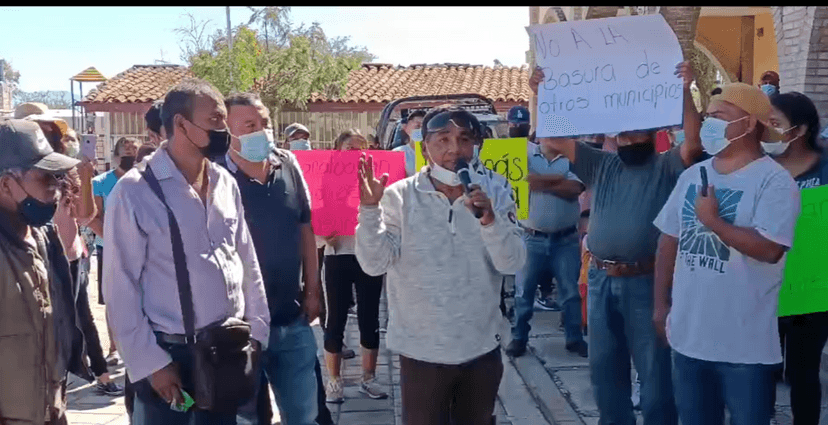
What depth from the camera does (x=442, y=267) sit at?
3508 millimetres

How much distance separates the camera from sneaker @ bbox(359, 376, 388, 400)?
231 inches

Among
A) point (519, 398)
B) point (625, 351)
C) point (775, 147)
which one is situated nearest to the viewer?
point (775, 147)

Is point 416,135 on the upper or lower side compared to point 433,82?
lower

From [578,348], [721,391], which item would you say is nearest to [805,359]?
[721,391]

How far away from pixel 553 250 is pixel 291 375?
3.56 metres

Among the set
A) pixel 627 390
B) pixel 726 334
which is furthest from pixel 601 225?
pixel 726 334

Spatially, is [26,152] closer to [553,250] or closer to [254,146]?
[254,146]

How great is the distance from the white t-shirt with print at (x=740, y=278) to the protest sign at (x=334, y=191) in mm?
2439

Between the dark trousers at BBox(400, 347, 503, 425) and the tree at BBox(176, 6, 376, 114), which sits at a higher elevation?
the tree at BBox(176, 6, 376, 114)

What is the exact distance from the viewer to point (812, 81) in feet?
23.4

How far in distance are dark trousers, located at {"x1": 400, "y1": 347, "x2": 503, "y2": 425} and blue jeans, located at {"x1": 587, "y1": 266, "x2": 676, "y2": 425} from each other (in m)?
0.96

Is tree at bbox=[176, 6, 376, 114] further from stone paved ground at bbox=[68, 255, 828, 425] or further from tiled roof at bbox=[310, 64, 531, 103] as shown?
stone paved ground at bbox=[68, 255, 828, 425]

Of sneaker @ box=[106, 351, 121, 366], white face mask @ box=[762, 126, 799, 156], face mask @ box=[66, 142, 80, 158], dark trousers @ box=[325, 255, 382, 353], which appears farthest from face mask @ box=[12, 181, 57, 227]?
sneaker @ box=[106, 351, 121, 366]

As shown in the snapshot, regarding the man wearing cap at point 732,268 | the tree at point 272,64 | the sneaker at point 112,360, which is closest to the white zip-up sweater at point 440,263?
the man wearing cap at point 732,268
